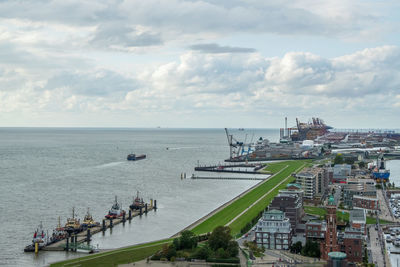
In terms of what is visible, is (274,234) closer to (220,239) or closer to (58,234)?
(220,239)

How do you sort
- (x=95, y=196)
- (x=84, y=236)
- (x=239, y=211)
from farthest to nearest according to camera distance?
(x=95, y=196)
(x=239, y=211)
(x=84, y=236)

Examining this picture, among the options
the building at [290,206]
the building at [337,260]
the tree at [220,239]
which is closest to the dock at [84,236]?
the tree at [220,239]

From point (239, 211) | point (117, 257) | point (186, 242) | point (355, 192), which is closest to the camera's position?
point (117, 257)

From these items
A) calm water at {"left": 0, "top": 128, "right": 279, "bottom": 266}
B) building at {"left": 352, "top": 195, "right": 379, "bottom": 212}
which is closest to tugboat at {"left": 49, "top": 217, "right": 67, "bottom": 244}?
calm water at {"left": 0, "top": 128, "right": 279, "bottom": 266}

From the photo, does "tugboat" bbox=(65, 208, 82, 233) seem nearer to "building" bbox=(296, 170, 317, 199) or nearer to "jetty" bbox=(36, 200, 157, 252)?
"jetty" bbox=(36, 200, 157, 252)

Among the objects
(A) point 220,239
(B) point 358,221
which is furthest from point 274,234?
(B) point 358,221

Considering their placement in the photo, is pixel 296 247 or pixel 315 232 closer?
pixel 296 247
